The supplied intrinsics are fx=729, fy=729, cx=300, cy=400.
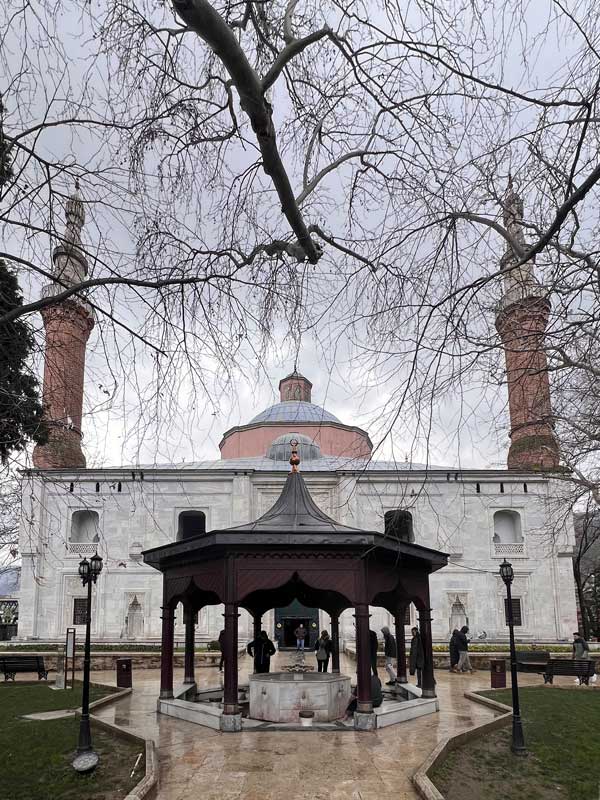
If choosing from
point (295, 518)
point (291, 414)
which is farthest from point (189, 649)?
point (291, 414)

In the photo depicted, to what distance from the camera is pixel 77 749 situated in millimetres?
10125

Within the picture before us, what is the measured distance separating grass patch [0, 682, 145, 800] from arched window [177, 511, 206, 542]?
708 inches

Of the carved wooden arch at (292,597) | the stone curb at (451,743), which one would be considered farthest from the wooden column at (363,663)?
the carved wooden arch at (292,597)

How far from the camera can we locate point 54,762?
1003cm

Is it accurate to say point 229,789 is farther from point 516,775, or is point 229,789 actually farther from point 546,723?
point 546,723

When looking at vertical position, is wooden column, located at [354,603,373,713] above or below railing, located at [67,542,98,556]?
below

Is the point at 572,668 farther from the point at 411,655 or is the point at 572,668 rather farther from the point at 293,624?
the point at 293,624

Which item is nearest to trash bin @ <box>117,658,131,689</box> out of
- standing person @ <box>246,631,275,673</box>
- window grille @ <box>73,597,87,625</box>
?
standing person @ <box>246,631,275,673</box>

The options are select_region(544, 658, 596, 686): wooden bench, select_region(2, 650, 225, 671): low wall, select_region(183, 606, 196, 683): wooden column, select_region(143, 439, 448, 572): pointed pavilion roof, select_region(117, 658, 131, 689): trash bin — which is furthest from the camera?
select_region(2, 650, 225, 671): low wall

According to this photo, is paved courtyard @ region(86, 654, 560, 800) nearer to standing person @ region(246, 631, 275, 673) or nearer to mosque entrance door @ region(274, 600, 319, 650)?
standing person @ region(246, 631, 275, 673)

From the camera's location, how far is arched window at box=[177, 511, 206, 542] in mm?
32750

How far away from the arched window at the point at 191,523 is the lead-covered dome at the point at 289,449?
5.32 meters

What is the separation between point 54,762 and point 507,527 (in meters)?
26.4

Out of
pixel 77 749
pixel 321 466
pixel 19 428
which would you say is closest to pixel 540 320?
pixel 19 428
